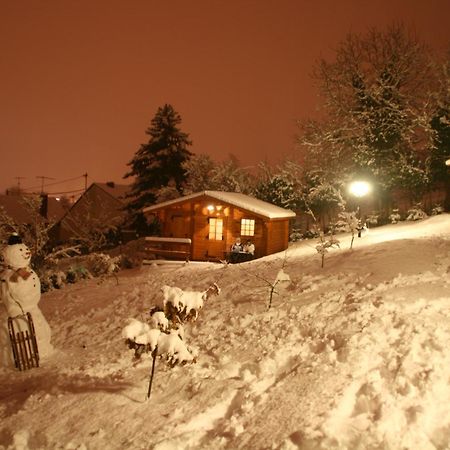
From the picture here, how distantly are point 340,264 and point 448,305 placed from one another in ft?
14.6

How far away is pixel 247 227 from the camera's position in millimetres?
19438

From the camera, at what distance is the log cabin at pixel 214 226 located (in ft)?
62.1

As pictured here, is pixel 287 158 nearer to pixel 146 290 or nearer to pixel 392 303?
pixel 146 290

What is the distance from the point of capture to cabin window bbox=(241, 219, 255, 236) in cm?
1934

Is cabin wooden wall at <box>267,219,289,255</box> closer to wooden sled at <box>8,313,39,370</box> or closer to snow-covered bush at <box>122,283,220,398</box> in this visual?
wooden sled at <box>8,313,39,370</box>

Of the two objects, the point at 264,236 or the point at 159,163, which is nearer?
the point at 264,236

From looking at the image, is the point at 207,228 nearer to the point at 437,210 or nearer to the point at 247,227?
the point at 247,227

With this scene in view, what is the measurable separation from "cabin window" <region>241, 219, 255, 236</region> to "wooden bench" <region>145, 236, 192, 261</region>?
8.27 feet

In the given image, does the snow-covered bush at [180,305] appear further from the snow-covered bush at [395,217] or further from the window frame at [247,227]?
the snow-covered bush at [395,217]

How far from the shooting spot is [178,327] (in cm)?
564

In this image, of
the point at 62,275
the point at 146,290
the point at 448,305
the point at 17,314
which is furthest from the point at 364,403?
the point at 62,275

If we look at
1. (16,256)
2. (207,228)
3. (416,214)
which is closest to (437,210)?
(416,214)

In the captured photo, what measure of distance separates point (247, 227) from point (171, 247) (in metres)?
3.71

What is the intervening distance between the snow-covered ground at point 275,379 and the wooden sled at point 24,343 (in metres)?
0.25
